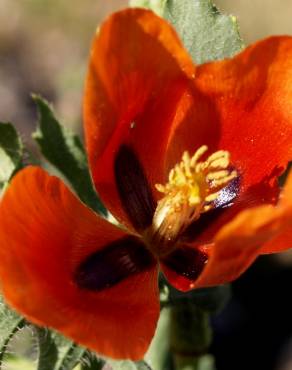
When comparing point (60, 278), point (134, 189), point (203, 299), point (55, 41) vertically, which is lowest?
point (55, 41)

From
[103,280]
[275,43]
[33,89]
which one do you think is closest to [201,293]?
[103,280]

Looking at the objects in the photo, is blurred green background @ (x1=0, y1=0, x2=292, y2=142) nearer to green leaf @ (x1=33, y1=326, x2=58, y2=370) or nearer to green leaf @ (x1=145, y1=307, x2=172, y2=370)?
green leaf @ (x1=145, y1=307, x2=172, y2=370)

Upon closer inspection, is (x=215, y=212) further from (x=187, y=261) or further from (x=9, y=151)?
(x=9, y=151)

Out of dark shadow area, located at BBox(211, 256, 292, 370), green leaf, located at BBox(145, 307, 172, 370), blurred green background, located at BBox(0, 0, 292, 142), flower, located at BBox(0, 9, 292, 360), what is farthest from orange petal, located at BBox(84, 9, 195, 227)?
blurred green background, located at BBox(0, 0, 292, 142)

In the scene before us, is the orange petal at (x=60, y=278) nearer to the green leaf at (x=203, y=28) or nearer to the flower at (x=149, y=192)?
the flower at (x=149, y=192)

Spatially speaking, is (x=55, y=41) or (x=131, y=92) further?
(x=55, y=41)

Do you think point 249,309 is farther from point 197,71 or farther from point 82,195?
point 197,71

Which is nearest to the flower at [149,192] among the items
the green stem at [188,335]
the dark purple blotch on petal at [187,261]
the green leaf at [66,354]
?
the dark purple blotch on petal at [187,261]

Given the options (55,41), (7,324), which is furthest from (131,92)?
(55,41)

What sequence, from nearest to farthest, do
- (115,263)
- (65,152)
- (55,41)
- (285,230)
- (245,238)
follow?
(245,238) → (285,230) → (115,263) → (65,152) → (55,41)
